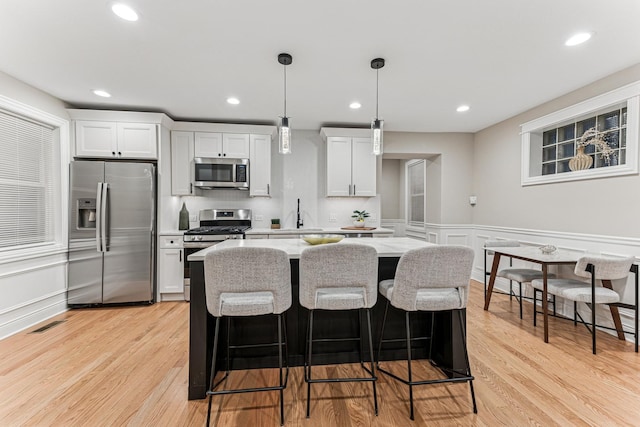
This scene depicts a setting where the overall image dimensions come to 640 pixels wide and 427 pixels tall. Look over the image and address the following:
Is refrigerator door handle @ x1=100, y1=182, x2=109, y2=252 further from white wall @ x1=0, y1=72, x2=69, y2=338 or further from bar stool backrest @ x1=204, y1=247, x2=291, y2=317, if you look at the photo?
bar stool backrest @ x1=204, y1=247, x2=291, y2=317

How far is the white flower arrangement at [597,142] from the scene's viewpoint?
3.07m

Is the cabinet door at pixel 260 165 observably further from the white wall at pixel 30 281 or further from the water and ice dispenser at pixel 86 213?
the white wall at pixel 30 281

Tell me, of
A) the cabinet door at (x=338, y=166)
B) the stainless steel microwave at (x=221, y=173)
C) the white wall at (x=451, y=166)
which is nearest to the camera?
the stainless steel microwave at (x=221, y=173)

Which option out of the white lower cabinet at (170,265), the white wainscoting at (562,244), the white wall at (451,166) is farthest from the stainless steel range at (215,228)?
the white wainscoting at (562,244)

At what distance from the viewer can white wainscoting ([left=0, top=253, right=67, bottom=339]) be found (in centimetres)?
291

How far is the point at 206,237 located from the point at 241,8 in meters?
2.82

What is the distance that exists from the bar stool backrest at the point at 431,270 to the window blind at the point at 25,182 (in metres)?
3.93

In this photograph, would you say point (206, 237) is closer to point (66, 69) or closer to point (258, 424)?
point (66, 69)

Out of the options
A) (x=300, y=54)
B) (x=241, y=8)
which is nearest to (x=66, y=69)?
(x=241, y=8)

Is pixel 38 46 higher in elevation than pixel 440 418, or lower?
higher

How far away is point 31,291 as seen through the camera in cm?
318

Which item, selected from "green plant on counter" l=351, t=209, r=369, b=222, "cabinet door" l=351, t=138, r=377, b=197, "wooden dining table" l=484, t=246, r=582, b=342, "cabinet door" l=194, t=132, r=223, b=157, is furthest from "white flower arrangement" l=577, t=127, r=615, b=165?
"cabinet door" l=194, t=132, r=223, b=157

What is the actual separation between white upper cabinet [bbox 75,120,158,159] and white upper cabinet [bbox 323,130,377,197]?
8.22ft

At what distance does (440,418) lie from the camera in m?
1.76
